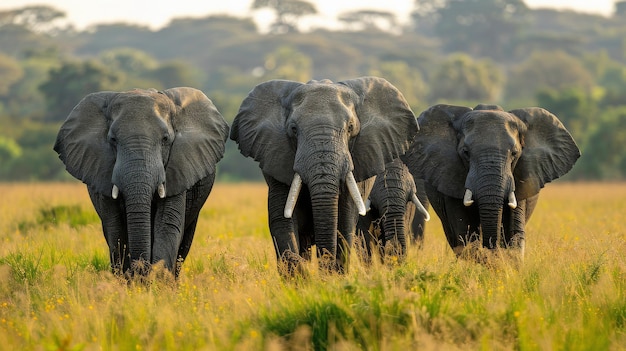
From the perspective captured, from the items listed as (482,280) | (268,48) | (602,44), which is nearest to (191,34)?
(268,48)

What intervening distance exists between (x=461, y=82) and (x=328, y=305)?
69.3m

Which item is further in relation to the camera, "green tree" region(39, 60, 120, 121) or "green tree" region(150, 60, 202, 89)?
"green tree" region(150, 60, 202, 89)

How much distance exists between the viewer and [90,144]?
10.3 m

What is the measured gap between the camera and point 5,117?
57531mm

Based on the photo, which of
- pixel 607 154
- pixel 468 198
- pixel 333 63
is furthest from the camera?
pixel 333 63

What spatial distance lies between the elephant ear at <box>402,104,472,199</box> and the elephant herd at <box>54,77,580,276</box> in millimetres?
21

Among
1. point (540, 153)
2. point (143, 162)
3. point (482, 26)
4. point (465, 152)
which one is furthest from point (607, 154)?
point (482, 26)

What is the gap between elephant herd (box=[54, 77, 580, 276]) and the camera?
970 cm

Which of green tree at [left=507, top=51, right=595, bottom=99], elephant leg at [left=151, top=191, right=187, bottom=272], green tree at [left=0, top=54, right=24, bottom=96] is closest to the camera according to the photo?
elephant leg at [left=151, top=191, right=187, bottom=272]

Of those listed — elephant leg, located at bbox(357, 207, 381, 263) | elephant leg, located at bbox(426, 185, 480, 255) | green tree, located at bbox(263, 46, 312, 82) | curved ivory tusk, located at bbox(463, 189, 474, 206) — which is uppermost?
curved ivory tusk, located at bbox(463, 189, 474, 206)

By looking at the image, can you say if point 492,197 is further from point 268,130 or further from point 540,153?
point 268,130

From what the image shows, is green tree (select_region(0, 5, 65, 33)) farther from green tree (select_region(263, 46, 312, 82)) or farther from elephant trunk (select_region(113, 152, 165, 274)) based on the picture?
elephant trunk (select_region(113, 152, 165, 274))

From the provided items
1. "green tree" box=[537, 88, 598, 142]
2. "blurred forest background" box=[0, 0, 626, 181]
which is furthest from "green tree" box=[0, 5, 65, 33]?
"green tree" box=[537, 88, 598, 142]

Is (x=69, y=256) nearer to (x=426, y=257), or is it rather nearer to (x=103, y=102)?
(x=103, y=102)
